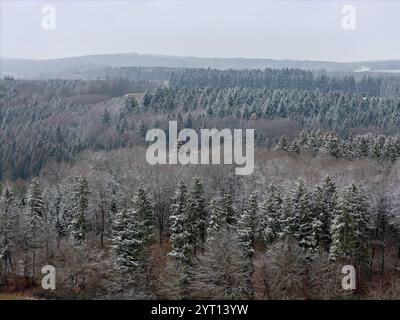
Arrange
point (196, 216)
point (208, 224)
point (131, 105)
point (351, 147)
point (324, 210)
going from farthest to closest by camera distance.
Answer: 1. point (131, 105)
2. point (351, 147)
3. point (208, 224)
4. point (324, 210)
5. point (196, 216)

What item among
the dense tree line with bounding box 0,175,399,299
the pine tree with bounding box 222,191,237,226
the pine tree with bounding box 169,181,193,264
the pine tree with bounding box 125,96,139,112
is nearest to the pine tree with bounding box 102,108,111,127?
the pine tree with bounding box 125,96,139,112

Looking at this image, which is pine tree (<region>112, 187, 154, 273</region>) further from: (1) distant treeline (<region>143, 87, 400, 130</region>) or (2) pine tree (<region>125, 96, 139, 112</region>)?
(2) pine tree (<region>125, 96, 139, 112</region>)

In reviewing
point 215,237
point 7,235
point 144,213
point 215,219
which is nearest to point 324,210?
point 215,219

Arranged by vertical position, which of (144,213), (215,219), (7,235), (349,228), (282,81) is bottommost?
(7,235)

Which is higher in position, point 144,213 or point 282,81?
point 282,81

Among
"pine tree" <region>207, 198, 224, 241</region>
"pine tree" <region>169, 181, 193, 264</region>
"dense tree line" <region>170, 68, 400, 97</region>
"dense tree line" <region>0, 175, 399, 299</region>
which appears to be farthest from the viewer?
"dense tree line" <region>170, 68, 400, 97</region>

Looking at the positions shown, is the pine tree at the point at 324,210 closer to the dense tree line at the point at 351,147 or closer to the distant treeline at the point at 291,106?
the dense tree line at the point at 351,147

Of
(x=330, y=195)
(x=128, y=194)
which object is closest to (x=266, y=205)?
(x=330, y=195)

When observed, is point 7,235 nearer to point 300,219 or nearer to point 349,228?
point 300,219

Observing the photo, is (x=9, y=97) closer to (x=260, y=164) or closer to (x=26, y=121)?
(x=26, y=121)
